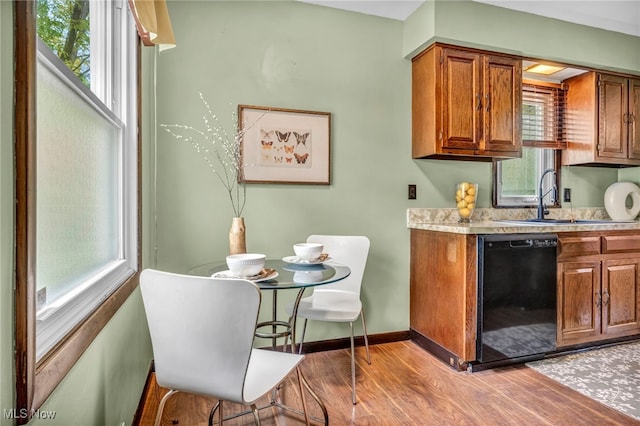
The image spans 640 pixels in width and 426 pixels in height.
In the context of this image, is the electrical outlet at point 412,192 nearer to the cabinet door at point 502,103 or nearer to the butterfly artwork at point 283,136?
the cabinet door at point 502,103

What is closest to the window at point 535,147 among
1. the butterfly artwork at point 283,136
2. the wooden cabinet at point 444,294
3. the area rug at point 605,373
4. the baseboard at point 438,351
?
the wooden cabinet at point 444,294

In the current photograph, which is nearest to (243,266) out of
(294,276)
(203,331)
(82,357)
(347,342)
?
(294,276)

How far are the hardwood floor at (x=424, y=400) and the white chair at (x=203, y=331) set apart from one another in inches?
32.0

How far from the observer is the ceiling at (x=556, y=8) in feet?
8.61

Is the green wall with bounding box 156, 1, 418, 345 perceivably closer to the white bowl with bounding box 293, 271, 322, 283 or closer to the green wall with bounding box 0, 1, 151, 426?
the green wall with bounding box 0, 1, 151, 426

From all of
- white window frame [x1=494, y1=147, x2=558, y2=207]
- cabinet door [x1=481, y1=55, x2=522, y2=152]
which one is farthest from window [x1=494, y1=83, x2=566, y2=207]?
cabinet door [x1=481, y1=55, x2=522, y2=152]

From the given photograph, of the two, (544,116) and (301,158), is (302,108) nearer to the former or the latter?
(301,158)

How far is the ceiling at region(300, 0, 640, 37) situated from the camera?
262cm

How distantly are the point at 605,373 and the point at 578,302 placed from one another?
479 mm

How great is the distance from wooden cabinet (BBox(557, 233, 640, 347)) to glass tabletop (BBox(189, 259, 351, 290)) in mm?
1755

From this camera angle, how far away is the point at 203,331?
1.06 metres

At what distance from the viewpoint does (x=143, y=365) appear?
1.97m

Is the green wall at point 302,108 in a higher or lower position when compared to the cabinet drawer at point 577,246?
higher

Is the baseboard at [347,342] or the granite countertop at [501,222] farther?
the baseboard at [347,342]
